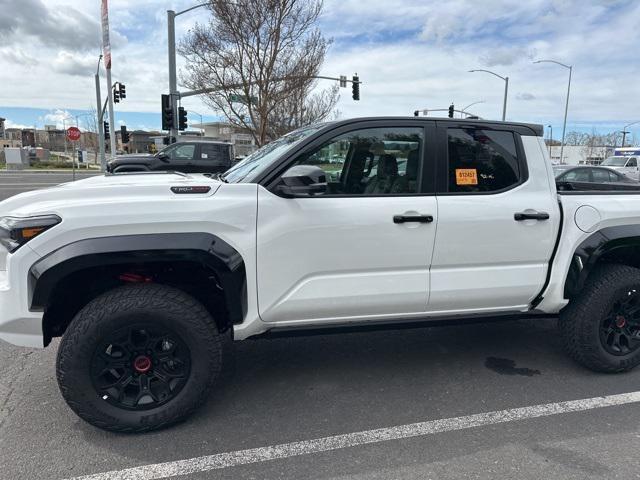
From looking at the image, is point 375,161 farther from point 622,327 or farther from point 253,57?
point 253,57

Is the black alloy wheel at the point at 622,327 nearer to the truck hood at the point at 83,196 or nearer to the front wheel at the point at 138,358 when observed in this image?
the front wheel at the point at 138,358

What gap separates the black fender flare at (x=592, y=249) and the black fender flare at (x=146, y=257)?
229 cm

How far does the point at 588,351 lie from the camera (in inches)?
141

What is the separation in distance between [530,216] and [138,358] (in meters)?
2.65

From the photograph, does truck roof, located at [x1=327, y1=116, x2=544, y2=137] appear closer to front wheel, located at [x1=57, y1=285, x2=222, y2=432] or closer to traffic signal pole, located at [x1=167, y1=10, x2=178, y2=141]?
front wheel, located at [x1=57, y1=285, x2=222, y2=432]

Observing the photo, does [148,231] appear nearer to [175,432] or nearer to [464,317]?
[175,432]

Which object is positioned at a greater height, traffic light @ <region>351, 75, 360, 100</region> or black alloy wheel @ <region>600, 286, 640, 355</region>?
traffic light @ <region>351, 75, 360, 100</region>

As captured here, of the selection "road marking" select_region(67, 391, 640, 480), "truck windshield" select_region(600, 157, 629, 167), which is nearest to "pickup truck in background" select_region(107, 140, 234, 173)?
"road marking" select_region(67, 391, 640, 480)

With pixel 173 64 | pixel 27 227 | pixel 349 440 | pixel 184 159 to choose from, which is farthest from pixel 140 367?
pixel 173 64

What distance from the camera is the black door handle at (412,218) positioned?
3.06m

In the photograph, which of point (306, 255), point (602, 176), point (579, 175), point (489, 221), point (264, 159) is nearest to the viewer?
point (306, 255)

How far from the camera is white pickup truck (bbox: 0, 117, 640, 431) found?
2695mm

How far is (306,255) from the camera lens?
116 inches

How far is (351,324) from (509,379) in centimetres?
140
